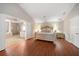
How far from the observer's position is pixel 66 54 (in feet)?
7.78

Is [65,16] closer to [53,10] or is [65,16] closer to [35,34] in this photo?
[53,10]

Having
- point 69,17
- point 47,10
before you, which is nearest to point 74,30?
point 69,17

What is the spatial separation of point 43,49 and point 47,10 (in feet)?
3.36

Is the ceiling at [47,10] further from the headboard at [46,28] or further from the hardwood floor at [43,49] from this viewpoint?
the hardwood floor at [43,49]

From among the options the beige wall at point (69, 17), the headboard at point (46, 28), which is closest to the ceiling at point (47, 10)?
the beige wall at point (69, 17)

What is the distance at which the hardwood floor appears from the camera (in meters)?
2.37

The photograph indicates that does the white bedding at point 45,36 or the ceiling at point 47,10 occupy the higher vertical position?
the ceiling at point 47,10

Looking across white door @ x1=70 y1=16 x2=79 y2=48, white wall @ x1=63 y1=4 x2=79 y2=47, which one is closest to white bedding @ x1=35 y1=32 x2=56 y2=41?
white wall @ x1=63 y1=4 x2=79 y2=47

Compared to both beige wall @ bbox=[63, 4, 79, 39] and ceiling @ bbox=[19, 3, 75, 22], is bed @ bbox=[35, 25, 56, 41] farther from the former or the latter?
beige wall @ bbox=[63, 4, 79, 39]

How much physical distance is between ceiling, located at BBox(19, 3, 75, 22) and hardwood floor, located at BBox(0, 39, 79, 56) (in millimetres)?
667

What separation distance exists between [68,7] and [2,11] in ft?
5.33

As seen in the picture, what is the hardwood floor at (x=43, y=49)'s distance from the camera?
2.37 metres

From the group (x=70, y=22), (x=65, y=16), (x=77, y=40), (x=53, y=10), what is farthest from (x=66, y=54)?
(x=53, y=10)

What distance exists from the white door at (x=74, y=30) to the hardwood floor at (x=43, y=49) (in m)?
0.14
